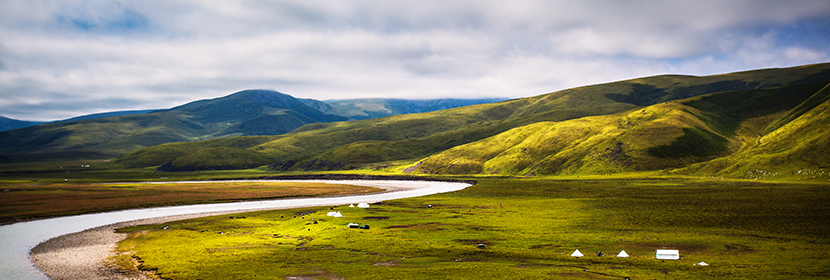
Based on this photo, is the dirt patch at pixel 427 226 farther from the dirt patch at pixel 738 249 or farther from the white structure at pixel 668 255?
the dirt patch at pixel 738 249

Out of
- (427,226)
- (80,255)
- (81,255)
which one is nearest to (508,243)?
(427,226)

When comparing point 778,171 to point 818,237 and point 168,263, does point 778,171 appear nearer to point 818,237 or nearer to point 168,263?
point 818,237

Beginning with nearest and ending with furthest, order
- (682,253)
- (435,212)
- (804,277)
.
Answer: (804,277) < (682,253) < (435,212)

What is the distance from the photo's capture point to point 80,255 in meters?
42.9

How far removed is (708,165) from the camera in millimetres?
156000

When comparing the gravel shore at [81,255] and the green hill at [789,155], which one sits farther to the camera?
the green hill at [789,155]

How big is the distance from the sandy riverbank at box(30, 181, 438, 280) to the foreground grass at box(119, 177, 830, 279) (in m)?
2.25

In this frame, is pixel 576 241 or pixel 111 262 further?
pixel 576 241

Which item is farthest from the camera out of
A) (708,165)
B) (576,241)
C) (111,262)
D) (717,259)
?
(708,165)

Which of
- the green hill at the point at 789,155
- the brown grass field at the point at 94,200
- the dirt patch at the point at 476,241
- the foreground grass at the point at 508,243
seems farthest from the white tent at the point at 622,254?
the green hill at the point at 789,155

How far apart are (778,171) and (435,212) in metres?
119

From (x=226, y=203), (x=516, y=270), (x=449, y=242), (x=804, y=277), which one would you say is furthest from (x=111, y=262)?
(x=226, y=203)

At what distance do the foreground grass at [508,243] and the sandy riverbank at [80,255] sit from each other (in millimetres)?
2250

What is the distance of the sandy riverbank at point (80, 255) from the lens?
34969 millimetres
